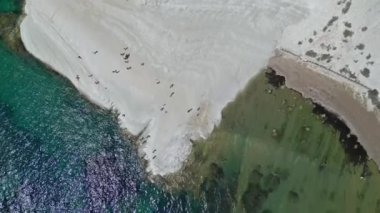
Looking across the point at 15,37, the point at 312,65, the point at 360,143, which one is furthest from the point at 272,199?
the point at 15,37

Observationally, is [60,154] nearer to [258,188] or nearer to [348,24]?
[258,188]

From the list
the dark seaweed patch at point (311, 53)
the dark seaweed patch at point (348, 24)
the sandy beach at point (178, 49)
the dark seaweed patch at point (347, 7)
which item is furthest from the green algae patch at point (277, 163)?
the dark seaweed patch at point (347, 7)

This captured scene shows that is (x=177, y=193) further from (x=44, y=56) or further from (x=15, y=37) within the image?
(x=15, y=37)

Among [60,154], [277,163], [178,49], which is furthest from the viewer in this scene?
[60,154]

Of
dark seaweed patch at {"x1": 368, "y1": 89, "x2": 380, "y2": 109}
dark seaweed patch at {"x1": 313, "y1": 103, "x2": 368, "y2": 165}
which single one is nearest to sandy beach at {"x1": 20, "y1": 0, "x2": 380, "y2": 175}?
dark seaweed patch at {"x1": 368, "y1": 89, "x2": 380, "y2": 109}

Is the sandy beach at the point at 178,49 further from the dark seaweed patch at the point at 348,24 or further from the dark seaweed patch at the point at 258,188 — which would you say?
the dark seaweed patch at the point at 258,188

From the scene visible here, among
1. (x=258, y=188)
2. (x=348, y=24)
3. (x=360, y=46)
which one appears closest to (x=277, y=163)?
(x=258, y=188)
